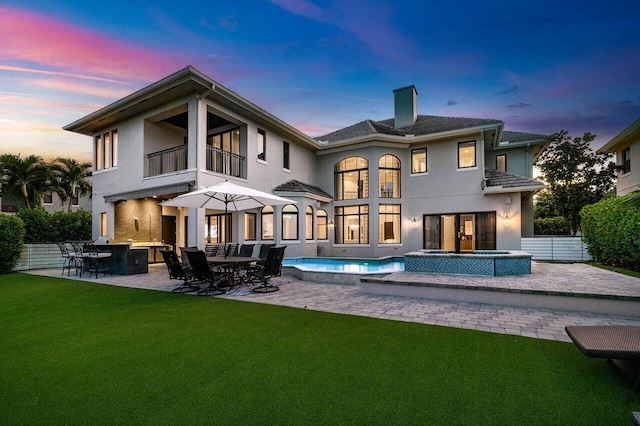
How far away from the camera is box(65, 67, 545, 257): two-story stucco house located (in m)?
12.2

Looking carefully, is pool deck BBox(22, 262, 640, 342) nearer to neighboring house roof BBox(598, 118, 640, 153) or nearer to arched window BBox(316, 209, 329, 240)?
arched window BBox(316, 209, 329, 240)

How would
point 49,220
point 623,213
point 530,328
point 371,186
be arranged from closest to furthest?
point 530,328 < point 623,213 < point 49,220 < point 371,186

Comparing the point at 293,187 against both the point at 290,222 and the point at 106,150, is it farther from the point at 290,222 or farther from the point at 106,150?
the point at 106,150

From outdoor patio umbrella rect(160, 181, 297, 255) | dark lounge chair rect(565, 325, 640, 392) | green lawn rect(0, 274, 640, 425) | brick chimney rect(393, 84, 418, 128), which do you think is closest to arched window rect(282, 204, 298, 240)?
outdoor patio umbrella rect(160, 181, 297, 255)

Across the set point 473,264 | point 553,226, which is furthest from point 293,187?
point 553,226

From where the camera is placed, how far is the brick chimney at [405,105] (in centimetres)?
1916

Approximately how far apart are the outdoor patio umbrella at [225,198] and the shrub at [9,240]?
7536 millimetres

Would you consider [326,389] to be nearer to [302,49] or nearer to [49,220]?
[302,49]

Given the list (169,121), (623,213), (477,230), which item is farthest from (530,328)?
(169,121)

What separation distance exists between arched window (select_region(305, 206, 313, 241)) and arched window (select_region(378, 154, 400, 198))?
4.05m

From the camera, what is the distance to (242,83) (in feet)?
55.7

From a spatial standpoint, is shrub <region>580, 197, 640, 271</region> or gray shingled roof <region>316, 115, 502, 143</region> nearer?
shrub <region>580, 197, 640, 271</region>

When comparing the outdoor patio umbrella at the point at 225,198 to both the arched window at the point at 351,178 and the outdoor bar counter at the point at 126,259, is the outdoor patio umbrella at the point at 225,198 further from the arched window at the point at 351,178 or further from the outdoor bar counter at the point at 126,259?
the arched window at the point at 351,178

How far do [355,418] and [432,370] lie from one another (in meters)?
1.23
